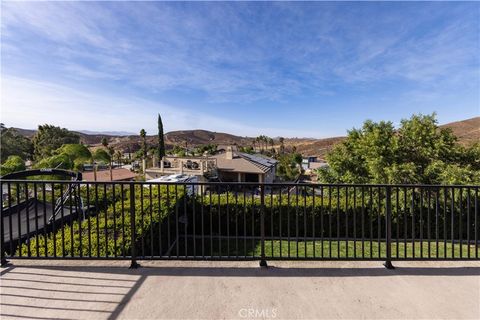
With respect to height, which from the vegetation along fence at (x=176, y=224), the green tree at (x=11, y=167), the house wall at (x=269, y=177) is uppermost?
the green tree at (x=11, y=167)

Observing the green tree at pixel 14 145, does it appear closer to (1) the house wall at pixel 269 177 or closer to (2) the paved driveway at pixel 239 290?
(1) the house wall at pixel 269 177

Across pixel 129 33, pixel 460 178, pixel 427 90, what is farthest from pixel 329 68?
pixel 129 33

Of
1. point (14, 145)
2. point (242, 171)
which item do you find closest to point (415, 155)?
point (242, 171)

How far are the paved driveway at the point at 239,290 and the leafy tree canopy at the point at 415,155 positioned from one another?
6.56m

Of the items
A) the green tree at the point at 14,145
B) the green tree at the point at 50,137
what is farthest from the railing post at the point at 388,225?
the green tree at the point at 50,137

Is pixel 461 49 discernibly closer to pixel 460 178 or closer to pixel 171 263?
pixel 460 178

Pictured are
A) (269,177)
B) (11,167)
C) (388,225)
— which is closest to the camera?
(388,225)

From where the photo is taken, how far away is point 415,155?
883 centimetres

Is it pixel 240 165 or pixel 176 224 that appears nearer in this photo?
pixel 176 224

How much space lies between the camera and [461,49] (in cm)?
962

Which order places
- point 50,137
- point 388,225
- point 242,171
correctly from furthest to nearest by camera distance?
point 50,137 < point 242,171 < point 388,225

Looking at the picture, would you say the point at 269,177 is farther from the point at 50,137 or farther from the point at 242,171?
the point at 50,137

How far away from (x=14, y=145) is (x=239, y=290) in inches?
1681

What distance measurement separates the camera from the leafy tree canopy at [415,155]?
8031mm
